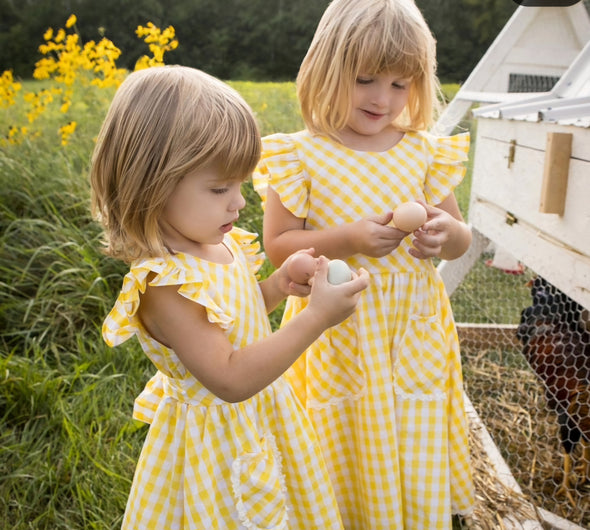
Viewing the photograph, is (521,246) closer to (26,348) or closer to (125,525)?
(125,525)

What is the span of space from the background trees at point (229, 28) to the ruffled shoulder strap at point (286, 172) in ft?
13.9

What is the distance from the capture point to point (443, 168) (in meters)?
1.26

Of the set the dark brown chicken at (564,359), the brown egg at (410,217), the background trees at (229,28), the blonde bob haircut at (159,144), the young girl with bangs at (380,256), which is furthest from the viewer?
the background trees at (229,28)

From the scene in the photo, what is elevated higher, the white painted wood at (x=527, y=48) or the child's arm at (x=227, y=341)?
the white painted wood at (x=527, y=48)

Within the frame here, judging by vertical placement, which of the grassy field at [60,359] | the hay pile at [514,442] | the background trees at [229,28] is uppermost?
the background trees at [229,28]

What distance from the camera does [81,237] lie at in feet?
8.26

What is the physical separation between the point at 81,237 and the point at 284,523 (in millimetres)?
1846

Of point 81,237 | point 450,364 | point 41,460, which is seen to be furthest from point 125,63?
point 450,364

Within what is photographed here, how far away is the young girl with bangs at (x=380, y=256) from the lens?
46.2 inches

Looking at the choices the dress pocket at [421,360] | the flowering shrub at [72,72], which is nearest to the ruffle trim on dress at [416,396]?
the dress pocket at [421,360]

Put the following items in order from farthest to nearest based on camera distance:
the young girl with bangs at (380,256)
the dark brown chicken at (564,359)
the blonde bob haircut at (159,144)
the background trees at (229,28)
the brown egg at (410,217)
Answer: the background trees at (229,28), the dark brown chicken at (564,359), the young girl with bangs at (380,256), the brown egg at (410,217), the blonde bob haircut at (159,144)

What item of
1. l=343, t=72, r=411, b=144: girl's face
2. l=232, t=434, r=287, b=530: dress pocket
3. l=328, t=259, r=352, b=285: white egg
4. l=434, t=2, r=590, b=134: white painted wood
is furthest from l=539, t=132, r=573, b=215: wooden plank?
l=434, t=2, r=590, b=134: white painted wood

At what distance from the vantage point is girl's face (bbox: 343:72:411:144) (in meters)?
1.14

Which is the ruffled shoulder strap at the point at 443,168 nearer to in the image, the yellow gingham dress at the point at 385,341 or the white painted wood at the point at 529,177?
the yellow gingham dress at the point at 385,341
